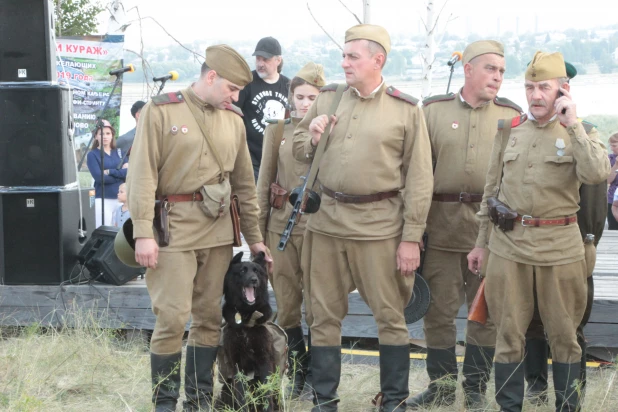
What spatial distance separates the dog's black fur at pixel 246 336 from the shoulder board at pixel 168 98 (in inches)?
36.8

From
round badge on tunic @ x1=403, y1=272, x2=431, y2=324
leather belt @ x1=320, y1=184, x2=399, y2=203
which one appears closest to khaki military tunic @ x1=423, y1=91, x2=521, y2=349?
round badge on tunic @ x1=403, y1=272, x2=431, y2=324

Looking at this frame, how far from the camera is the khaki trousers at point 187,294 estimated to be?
4.49 metres

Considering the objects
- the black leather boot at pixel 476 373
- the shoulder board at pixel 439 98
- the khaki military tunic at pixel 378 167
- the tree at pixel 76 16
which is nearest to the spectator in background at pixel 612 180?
the shoulder board at pixel 439 98

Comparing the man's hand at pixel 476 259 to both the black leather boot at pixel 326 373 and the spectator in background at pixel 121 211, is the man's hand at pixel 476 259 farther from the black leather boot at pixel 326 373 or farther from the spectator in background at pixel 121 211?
the spectator in background at pixel 121 211

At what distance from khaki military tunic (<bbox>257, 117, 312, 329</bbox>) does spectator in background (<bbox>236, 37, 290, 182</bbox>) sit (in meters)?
2.01

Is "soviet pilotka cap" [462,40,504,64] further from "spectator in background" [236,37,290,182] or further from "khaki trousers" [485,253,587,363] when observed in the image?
"spectator in background" [236,37,290,182]

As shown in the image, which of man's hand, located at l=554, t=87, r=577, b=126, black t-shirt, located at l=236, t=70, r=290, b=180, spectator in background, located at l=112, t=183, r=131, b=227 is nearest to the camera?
man's hand, located at l=554, t=87, r=577, b=126

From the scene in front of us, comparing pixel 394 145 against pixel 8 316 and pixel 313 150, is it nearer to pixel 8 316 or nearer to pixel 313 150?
pixel 313 150

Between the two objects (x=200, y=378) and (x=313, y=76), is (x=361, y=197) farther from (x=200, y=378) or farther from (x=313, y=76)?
(x=200, y=378)

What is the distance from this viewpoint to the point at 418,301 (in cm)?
495

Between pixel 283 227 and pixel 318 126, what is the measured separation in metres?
1.01

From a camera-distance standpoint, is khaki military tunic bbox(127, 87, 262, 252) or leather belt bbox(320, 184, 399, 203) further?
leather belt bbox(320, 184, 399, 203)

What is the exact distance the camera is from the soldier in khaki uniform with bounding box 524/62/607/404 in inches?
178

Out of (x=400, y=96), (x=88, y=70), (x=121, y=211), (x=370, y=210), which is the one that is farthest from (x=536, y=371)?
(x=88, y=70)
